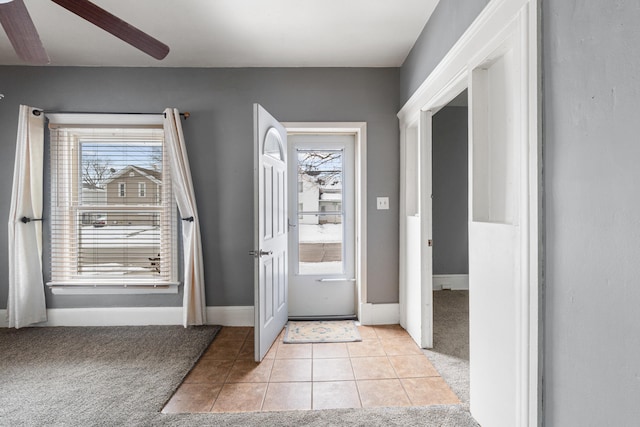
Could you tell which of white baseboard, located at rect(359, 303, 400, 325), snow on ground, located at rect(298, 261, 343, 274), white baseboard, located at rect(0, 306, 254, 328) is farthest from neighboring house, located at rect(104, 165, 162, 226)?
white baseboard, located at rect(359, 303, 400, 325)

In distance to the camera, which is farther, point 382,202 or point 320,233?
point 320,233

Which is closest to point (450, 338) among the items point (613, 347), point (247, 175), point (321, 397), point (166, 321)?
point (321, 397)

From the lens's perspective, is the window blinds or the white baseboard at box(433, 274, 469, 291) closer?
the window blinds

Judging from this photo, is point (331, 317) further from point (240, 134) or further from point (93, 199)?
point (93, 199)

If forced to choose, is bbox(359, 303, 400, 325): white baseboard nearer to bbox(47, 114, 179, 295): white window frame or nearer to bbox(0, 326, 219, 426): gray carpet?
bbox(0, 326, 219, 426): gray carpet

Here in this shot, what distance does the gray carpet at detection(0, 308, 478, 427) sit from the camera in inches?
70.0

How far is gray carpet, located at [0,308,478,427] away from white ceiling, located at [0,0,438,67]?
8.07 feet

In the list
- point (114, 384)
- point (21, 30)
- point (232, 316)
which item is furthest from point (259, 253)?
point (21, 30)

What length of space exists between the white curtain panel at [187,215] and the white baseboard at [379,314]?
154 cm

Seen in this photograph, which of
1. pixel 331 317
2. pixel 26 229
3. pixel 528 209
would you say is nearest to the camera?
pixel 528 209

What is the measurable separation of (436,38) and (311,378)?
8.06 ft

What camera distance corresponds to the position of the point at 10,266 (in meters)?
2.96

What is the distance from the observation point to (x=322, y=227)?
11.4ft

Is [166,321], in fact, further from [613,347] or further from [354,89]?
[613,347]
